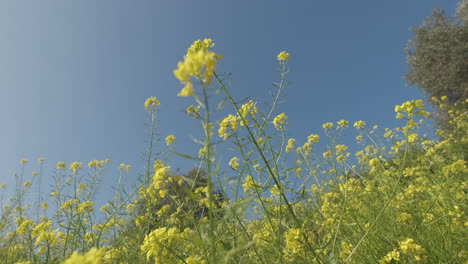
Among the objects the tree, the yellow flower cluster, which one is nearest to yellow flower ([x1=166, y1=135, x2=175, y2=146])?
the yellow flower cluster

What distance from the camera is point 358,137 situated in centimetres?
448

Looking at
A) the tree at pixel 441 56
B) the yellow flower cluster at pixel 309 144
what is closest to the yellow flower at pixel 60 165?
the yellow flower cluster at pixel 309 144

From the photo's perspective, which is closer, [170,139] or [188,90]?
[188,90]

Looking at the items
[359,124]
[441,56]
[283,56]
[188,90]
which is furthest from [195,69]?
[441,56]

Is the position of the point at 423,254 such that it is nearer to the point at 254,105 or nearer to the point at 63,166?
the point at 254,105

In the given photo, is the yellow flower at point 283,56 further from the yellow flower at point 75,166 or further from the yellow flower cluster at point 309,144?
the yellow flower at point 75,166

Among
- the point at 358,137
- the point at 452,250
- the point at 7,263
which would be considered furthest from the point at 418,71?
the point at 7,263

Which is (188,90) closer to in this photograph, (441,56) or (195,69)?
(195,69)

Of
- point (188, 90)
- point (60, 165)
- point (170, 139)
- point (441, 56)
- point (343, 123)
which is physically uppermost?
point (441, 56)

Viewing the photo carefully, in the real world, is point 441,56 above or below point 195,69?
above

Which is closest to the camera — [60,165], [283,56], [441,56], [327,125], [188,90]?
[188,90]

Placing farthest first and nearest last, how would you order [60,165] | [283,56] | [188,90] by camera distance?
[60,165] → [283,56] → [188,90]

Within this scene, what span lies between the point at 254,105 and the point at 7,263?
129 inches

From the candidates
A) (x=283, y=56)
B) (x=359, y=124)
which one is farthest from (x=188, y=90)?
(x=359, y=124)
